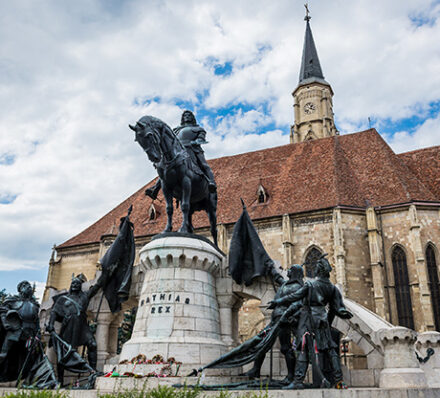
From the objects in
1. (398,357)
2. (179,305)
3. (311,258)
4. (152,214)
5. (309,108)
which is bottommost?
(398,357)

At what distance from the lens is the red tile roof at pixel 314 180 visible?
22750 millimetres

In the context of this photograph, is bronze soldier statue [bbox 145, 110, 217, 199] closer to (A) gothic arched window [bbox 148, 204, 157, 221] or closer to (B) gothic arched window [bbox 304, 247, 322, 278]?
(B) gothic arched window [bbox 304, 247, 322, 278]

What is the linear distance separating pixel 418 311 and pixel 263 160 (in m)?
13.4

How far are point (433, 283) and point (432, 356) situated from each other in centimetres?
1111

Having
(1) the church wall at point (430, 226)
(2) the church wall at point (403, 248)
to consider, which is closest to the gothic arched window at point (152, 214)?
(2) the church wall at point (403, 248)

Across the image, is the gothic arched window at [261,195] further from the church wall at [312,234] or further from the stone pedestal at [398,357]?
the stone pedestal at [398,357]

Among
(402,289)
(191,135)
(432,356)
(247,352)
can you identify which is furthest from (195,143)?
(402,289)

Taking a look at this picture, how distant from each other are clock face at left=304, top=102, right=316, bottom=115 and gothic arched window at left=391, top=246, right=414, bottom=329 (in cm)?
2179

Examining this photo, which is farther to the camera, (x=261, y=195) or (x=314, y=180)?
(x=261, y=195)

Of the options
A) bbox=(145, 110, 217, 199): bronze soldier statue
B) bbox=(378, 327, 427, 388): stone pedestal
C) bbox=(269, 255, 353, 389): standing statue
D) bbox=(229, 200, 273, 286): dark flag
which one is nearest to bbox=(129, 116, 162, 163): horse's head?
bbox=(145, 110, 217, 199): bronze soldier statue

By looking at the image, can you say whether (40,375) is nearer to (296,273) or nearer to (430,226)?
(296,273)

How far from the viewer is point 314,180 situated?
81.1ft

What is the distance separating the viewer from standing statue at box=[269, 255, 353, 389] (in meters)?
6.42

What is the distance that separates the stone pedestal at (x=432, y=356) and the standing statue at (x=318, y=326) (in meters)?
4.05
